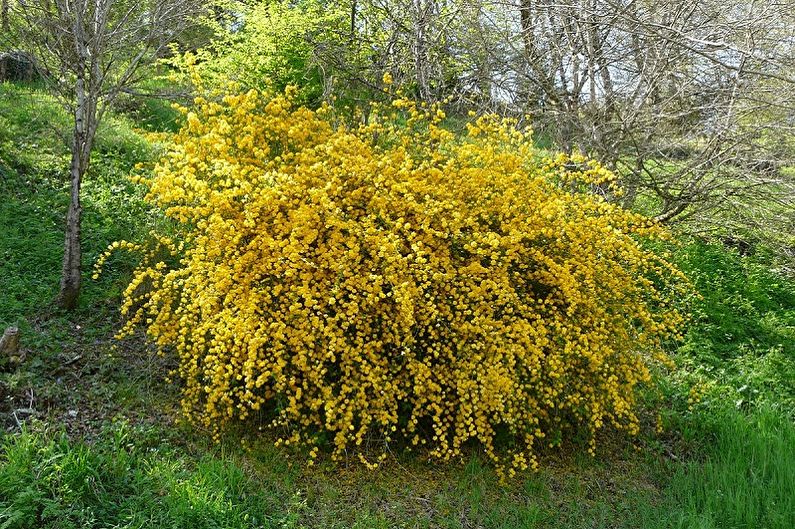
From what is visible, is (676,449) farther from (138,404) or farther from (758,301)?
(138,404)

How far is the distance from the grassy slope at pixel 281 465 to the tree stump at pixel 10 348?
0.06 meters

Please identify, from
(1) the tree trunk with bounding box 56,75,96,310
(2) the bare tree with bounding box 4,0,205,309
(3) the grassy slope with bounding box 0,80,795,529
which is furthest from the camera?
(1) the tree trunk with bounding box 56,75,96,310

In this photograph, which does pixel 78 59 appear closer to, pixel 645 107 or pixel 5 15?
pixel 5 15

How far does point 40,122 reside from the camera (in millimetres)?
7035

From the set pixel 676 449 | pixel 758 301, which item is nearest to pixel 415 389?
pixel 676 449

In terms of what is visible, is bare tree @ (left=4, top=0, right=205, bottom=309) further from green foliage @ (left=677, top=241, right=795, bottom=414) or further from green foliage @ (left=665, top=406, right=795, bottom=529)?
green foliage @ (left=677, top=241, right=795, bottom=414)

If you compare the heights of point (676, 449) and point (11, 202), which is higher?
point (11, 202)

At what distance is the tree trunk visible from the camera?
4344mm

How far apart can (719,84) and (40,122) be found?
6.51 m

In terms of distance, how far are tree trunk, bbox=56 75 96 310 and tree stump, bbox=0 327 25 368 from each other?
2.60 feet

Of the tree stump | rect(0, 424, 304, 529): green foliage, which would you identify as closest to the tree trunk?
the tree stump

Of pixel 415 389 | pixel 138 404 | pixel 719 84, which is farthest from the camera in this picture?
pixel 719 84

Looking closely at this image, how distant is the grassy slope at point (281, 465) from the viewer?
2.91 m

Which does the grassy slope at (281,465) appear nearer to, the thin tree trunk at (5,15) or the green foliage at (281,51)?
the thin tree trunk at (5,15)
